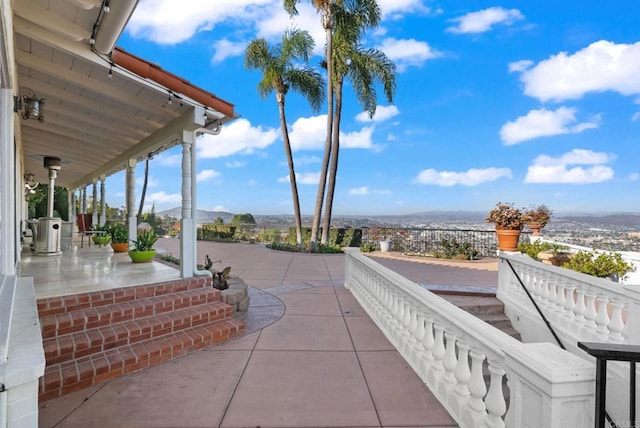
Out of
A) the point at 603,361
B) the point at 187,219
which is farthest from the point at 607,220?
the point at 187,219

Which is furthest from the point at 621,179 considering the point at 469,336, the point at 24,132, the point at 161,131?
the point at 24,132

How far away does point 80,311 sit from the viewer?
3.02m

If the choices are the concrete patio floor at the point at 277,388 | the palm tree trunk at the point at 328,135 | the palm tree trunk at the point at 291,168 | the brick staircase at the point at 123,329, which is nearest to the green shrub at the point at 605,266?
the concrete patio floor at the point at 277,388

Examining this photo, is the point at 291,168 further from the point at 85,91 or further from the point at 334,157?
the point at 85,91

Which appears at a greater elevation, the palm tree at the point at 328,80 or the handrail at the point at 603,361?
the palm tree at the point at 328,80

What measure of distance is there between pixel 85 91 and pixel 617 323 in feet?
20.2

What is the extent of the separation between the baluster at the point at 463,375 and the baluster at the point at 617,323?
1973 mm

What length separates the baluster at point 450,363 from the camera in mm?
2209

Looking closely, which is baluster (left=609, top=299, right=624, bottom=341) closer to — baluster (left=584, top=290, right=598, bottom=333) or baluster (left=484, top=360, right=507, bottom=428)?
baluster (left=584, top=290, right=598, bottom=333)

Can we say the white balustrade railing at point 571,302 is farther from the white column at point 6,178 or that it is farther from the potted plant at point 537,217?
the potted plant at point 537,217

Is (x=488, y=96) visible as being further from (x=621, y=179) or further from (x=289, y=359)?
(x=289, y=359)

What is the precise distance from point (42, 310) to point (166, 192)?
2219 centimetres

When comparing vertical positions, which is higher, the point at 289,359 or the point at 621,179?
the point at 621,179

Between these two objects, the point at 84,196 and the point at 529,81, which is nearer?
the point at 529,81
